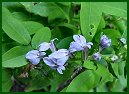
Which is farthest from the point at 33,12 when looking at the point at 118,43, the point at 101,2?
the point at 118,43

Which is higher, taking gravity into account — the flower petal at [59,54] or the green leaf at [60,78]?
the flower petal at [59,54]

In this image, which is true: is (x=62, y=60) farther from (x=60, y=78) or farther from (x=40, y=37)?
(x=60, y=78)

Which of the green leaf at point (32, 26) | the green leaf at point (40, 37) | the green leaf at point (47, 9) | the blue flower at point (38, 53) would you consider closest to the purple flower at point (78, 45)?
the blue flower at point (38, 53)

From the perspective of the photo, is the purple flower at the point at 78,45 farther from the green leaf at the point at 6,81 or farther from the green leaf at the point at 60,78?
the green leaf at the point at 6,81

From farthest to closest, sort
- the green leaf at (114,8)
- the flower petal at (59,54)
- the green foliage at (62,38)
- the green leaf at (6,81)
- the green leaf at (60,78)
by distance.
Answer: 1. the green leaf at (6,81)
2. the green leaf at (114,8)
3. the green leaf at (60,78)
4. the green foliage at (62,38)
5. the flower petal at (59,54)

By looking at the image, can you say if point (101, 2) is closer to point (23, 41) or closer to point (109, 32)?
point (109, 32)

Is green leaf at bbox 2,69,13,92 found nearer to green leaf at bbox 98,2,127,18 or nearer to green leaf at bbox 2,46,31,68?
green leaf at bbox 2,46,31,68

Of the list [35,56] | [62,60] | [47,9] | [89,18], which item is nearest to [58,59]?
[62,60]
